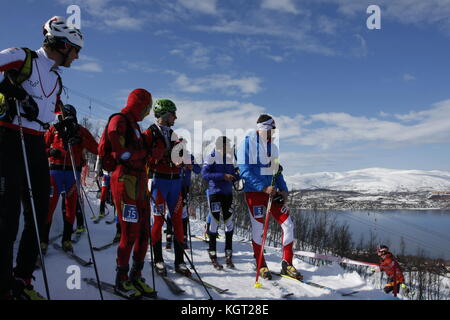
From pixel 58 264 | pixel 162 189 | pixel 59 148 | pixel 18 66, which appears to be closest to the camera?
pixel 18 66

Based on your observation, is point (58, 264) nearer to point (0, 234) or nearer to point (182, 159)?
point (0, 234)

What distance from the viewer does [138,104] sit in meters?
3.76

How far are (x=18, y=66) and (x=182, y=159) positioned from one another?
2.81 metres

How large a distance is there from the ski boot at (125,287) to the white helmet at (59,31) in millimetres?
2790

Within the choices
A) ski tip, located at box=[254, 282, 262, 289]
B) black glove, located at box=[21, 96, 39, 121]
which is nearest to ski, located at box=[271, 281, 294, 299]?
ski tip, located at box=[254, 282, 262, 289]

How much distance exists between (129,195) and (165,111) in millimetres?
1806

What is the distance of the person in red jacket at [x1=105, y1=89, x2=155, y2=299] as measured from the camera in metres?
3.42

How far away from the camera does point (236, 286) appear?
452 centimetres

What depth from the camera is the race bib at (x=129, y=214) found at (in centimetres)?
346

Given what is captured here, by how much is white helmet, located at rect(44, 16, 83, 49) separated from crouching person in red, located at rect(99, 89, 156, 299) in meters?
0.98

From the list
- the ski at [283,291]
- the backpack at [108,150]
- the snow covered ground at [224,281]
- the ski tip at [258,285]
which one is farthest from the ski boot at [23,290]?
the ski at [283,291]

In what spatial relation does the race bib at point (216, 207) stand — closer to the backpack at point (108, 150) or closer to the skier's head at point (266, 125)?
the skier's head at point (266, 125)

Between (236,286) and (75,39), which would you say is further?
(236,286)
